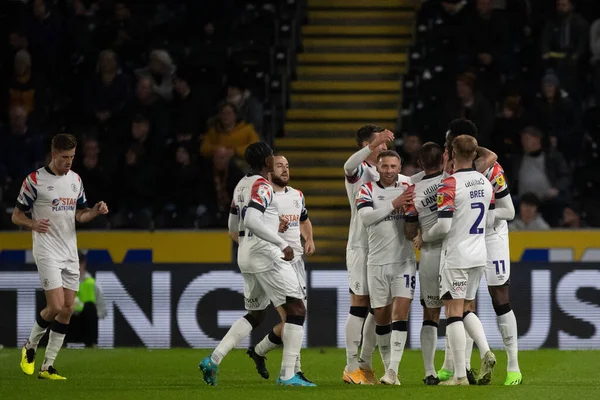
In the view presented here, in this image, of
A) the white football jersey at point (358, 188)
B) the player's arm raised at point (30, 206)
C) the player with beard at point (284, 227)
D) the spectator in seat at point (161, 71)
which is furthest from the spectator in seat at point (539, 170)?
the player's arm raised at point (30, 206)

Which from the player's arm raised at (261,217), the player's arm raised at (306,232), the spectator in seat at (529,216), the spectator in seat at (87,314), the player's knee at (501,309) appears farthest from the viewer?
the spectator in seat at (529,216)

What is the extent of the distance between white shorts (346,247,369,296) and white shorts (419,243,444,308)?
586mm

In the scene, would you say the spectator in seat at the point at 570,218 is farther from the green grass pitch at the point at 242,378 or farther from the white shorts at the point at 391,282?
the white shorts at the point at 391,282

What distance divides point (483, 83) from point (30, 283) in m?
6.72

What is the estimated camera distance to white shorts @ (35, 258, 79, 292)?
42.1ft

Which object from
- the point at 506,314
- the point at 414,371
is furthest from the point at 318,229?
the point at 506,314

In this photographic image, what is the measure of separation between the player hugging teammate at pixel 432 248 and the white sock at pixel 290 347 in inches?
28.9

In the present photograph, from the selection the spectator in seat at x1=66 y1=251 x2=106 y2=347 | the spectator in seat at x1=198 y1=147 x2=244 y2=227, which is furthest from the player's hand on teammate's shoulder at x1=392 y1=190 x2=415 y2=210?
the spectator in seat at x1=198 y1=147 x2=244 y2=227

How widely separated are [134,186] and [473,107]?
4564 mm

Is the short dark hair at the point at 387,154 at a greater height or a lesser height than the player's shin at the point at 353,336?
greater

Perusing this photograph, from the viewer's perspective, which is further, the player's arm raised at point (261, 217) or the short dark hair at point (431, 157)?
the short dark hair at point (431, 157)

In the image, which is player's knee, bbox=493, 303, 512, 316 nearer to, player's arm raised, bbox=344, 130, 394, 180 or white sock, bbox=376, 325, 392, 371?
white sock, bbox=376, 325, 392, 371

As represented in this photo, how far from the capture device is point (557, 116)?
18.6m

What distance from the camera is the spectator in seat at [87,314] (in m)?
16.3
